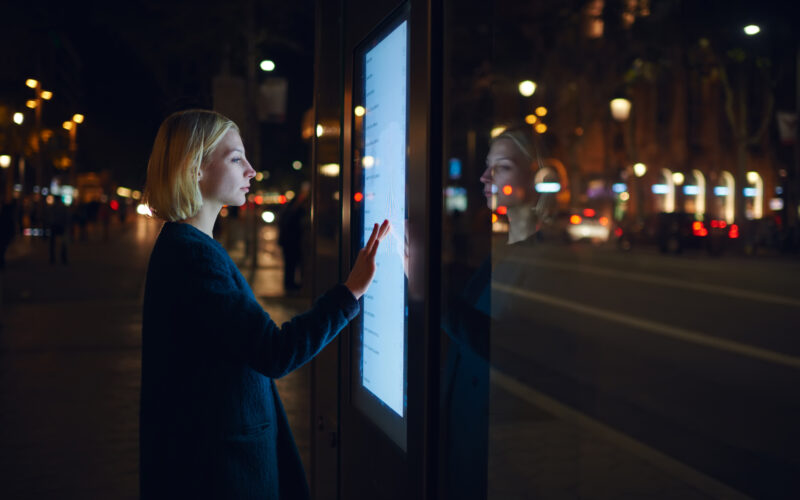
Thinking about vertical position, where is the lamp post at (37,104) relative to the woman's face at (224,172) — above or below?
above

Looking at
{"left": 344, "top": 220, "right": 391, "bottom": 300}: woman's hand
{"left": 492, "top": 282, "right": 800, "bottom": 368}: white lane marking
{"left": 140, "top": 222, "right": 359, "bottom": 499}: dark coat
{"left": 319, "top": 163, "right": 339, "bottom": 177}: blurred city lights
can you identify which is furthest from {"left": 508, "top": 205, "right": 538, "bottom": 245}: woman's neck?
{"left": 492, "top": 282, "right": 800, "bottom": 368}: white lane marking

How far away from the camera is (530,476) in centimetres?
491

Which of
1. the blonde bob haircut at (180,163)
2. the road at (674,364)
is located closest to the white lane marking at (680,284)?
the road at (674,364)

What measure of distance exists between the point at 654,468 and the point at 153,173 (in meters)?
3.95

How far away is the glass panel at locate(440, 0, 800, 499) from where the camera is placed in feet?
7.19

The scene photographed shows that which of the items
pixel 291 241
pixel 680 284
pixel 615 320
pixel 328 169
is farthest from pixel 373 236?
pixel 680 284

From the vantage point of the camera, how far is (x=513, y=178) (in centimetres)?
274

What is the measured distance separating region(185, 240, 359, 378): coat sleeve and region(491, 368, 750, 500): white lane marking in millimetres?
3431

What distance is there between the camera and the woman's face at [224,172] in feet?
7.62

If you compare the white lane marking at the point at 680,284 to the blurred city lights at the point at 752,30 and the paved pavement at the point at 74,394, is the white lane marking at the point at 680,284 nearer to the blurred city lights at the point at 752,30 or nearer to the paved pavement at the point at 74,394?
the paved pavement at the point at 74,394

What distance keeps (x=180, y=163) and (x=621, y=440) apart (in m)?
4.44

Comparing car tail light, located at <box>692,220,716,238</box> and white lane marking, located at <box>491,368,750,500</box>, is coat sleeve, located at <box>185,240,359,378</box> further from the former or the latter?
car tail light, located at <box>692,220,716,238</box>

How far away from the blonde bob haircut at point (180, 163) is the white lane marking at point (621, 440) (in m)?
3.70

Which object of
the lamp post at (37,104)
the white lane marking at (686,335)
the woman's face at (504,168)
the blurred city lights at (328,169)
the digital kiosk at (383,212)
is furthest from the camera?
the lamp post at (37,104)
